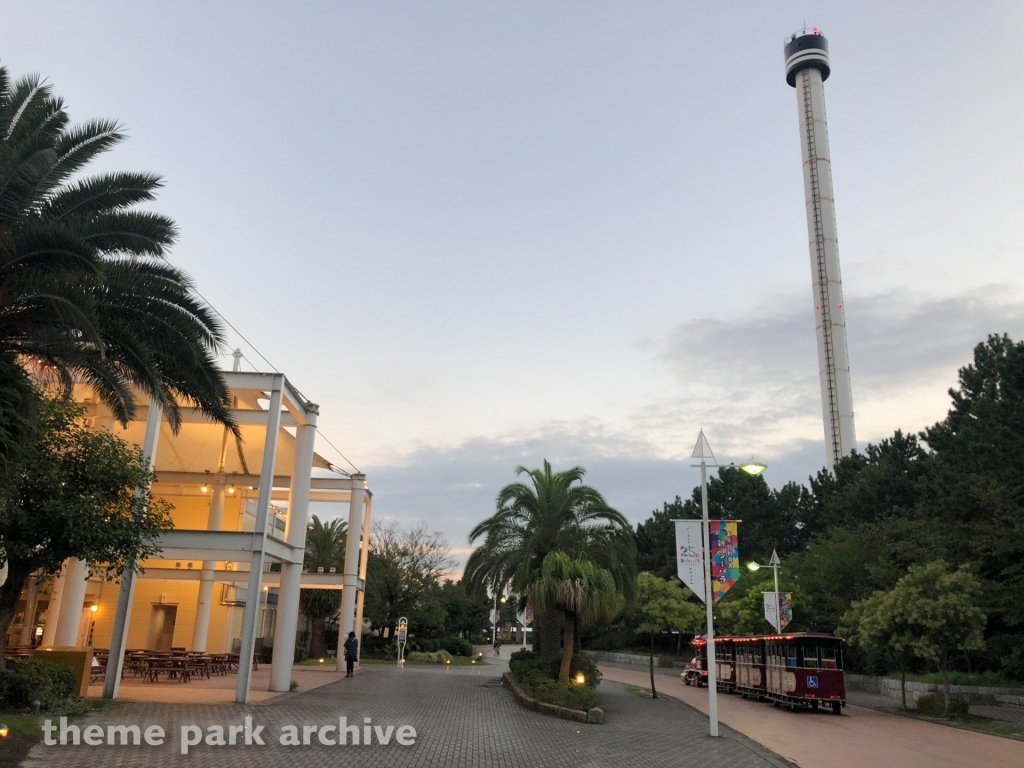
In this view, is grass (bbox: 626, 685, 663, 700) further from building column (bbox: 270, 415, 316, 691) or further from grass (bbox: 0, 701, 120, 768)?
grass (bbox: 0, 701, 120, 768)

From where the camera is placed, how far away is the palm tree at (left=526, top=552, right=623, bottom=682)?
73.7ft

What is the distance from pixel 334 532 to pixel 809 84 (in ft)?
269

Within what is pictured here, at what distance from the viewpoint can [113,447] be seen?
16859mm

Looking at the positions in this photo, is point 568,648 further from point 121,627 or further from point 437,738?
point 121,627

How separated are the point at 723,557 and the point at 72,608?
16.3 metres

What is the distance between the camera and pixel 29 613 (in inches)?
1204

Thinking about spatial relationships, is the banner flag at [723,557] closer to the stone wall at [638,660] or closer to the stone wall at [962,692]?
the stone wall at [962,692]

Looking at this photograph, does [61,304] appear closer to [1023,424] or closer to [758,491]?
[1023,424]

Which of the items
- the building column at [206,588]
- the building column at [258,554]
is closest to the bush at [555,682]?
the building column at [258,554]

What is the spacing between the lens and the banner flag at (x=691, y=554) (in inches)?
750

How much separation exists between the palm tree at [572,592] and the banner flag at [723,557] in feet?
14.4

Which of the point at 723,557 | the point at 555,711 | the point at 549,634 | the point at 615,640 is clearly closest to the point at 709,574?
the point at 723,557

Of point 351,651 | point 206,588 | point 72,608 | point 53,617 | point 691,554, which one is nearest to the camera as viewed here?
point 691,554

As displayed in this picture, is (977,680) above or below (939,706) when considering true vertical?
above
